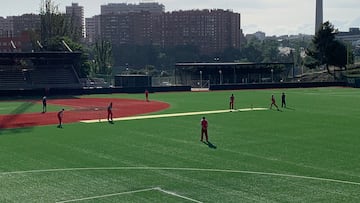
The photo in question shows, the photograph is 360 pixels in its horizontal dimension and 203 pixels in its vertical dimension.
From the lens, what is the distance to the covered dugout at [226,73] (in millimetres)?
92562

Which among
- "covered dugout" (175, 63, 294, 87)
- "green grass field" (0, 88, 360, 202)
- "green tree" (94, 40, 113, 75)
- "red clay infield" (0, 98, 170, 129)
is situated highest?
"green tree" (94, 40, 113, 75)

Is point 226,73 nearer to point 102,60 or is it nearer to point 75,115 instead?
point 102,60

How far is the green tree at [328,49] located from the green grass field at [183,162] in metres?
63.6

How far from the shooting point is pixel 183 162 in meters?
24.0

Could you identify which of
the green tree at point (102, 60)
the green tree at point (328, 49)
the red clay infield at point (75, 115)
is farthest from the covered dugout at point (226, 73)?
the red clay infield at point (75, 115)

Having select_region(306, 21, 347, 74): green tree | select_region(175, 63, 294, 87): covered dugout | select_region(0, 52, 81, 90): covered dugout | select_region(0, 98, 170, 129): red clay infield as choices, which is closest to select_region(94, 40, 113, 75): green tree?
select_region(175, 63, 294, 87): covered dugout

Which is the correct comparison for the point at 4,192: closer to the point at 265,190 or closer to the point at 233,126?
the point at 265,190

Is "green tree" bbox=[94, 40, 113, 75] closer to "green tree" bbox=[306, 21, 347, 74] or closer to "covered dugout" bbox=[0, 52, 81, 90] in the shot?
"covered dugout" bbox=[0, 52, 81, 90]

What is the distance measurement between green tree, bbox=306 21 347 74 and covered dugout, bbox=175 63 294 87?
29.4 feet

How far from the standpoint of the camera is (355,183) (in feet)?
64.6

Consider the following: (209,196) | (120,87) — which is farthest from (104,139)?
(120,87)

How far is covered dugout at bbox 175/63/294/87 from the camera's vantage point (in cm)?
9256

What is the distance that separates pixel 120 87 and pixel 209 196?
62.1 m

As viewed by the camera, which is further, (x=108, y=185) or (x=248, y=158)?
(x=248, y=158)
